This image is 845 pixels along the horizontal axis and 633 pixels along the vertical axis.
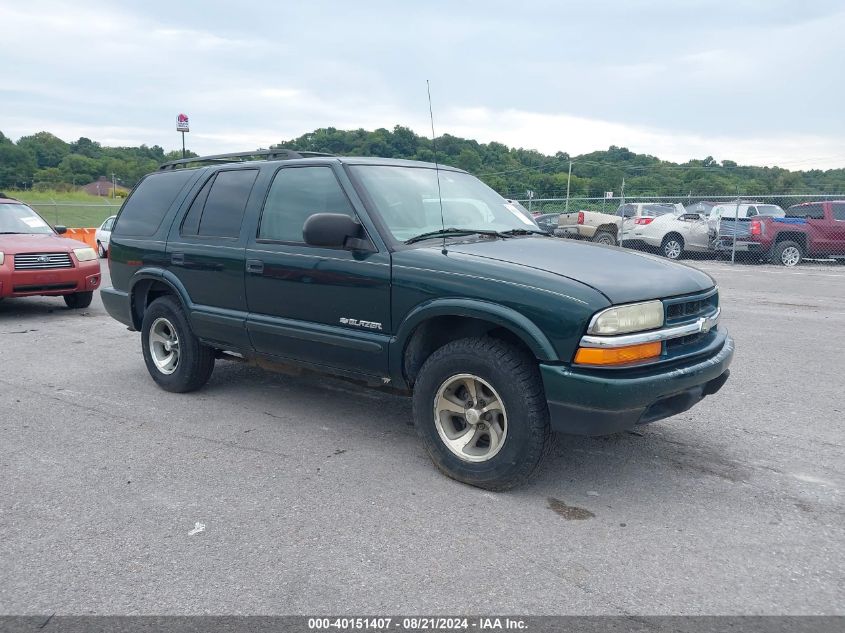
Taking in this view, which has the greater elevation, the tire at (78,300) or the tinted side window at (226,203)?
the tinted side window at (226,203)

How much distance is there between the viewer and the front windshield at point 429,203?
14.4 feet

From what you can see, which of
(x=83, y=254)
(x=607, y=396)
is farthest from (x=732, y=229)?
(x=607, y=396)

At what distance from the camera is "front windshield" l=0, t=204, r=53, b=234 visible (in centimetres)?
1012

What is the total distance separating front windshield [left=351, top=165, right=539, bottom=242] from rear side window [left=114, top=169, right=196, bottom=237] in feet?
6.44

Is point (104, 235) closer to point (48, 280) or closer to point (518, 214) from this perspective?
point (48, 280)

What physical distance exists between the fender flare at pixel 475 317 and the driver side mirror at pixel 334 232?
563mm

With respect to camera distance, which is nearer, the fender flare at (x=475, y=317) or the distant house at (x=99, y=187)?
the fender flare at (x=475, y=317)

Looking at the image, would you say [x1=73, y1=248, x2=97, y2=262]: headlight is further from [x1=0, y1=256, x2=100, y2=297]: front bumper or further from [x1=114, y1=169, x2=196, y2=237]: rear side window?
[x1=114, y1=169, x2=196, y2=237]: rear side window

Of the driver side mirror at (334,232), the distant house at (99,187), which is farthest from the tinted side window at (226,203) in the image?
the distant house at (99,187)

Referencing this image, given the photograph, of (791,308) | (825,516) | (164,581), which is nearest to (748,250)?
(791,308)

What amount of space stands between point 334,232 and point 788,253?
1711 cm

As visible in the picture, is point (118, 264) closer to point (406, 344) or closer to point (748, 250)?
point (406, 344)

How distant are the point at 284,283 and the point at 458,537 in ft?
7.10

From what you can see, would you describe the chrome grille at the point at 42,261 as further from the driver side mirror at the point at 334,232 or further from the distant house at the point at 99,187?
the distant house at the point at 99,187
